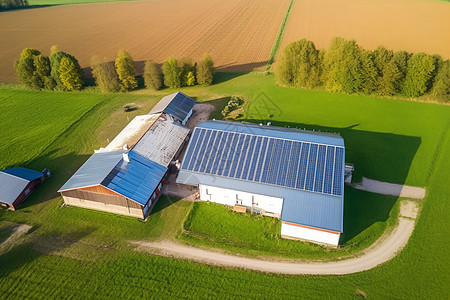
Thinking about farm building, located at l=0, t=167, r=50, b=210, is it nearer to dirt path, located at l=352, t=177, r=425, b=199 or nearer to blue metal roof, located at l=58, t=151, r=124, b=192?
blue metal roof, located at l=58, t=151, r=124, b=192

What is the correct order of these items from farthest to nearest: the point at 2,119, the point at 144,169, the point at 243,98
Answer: the point at 243,98, the point at 2,119, the point at 144,169

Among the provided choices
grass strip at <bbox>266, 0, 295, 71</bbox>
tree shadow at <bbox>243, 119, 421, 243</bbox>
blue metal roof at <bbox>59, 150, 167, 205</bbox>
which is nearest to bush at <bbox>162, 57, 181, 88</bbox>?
tree shadow at <bbox>243, 119, 421, 243</bbox>

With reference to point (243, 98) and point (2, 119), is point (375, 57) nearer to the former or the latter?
point (243, 98)

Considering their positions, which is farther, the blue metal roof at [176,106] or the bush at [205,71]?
the bush at [205,71]

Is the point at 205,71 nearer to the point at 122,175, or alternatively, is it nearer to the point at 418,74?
the point at 122,175

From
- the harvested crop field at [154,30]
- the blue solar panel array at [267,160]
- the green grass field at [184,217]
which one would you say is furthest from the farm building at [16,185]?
the harvested crop field at [154,30]

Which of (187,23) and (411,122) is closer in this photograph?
(411,122)

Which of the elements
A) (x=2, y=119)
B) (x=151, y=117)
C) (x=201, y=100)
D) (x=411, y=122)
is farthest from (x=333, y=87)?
(x=2, y=119)

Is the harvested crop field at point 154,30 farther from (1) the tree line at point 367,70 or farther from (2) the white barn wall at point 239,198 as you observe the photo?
(2) the white barn wall at point 239,198
